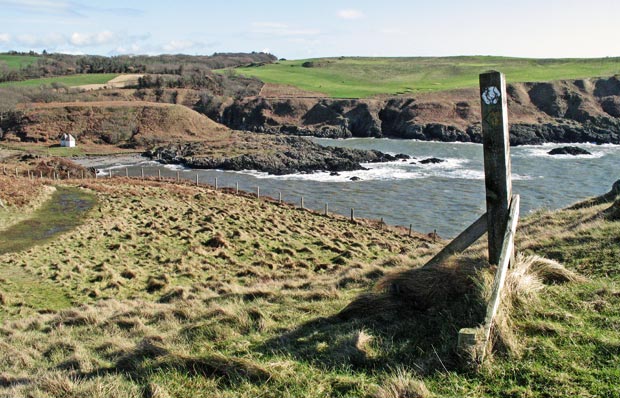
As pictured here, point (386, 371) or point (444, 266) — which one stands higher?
point (444, 266)

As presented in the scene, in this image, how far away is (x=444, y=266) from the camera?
6.88 m

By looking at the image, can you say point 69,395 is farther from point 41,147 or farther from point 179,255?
point 41,147

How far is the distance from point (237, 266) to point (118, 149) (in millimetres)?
60093

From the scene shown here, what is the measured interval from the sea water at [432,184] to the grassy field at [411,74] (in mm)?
49817

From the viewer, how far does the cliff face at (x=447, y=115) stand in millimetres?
83500

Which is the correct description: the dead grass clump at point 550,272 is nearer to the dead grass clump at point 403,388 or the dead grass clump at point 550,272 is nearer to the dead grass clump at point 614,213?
the dead grass clump at point 403,388

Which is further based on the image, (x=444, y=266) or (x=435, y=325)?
(x=444, y=266)

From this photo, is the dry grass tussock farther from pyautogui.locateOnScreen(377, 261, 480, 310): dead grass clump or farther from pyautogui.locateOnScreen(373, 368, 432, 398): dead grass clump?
pyautogui.locateOnScreen(373, 368, 432, 398): dead grass clump

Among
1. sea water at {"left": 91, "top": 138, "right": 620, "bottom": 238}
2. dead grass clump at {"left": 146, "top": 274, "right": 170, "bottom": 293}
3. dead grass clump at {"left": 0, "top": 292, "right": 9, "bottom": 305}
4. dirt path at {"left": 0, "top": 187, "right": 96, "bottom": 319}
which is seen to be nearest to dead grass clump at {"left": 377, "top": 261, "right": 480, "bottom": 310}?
dead grass clump at {"left": 146, "top": 274, "right": 170, "bottom": 293}

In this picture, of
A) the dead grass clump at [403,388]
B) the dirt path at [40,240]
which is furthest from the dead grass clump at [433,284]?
the dirt path at [40,240]

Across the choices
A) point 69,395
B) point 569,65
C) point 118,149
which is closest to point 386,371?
point 69,395

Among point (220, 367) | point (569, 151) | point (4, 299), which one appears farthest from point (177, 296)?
point (569, 151)

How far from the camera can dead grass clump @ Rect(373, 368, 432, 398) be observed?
457cm

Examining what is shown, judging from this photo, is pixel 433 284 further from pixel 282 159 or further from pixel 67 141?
pixel 67 141
